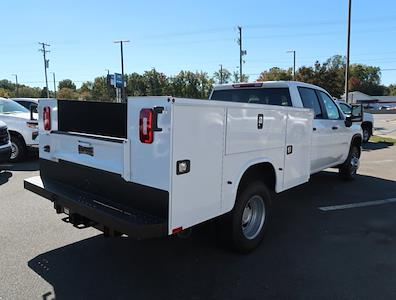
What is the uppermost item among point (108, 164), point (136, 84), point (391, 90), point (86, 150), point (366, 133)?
point (391, 90)

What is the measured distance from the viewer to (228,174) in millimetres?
3773

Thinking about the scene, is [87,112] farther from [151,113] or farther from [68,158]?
[151,113]

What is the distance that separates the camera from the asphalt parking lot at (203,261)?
355 centimetres

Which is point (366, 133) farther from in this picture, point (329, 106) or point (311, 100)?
point (311, 100)

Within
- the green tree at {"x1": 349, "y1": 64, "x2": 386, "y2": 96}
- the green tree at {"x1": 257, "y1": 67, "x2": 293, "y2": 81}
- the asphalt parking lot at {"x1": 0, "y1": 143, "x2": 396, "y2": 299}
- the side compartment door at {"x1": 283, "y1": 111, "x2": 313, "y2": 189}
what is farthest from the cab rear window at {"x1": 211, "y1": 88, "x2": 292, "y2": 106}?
the green tree at {"x1": 349, "y1": 64, "x2": 386, "y2": 96}

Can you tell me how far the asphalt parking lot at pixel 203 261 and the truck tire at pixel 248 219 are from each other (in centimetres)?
16

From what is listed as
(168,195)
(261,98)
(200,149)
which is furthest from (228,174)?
(261,98)

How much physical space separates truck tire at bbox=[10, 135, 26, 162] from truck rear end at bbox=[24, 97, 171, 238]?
6547 mm

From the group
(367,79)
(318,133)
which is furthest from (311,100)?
(367,79)

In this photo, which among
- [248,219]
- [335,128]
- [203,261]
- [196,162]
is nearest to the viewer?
[196,162]

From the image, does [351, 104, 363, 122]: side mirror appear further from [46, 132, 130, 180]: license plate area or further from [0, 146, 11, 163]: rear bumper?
[0, 146, 11, 163]: rear bumper

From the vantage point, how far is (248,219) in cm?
458

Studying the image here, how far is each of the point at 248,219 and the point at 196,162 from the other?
1.53m

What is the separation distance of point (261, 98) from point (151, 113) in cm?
342
